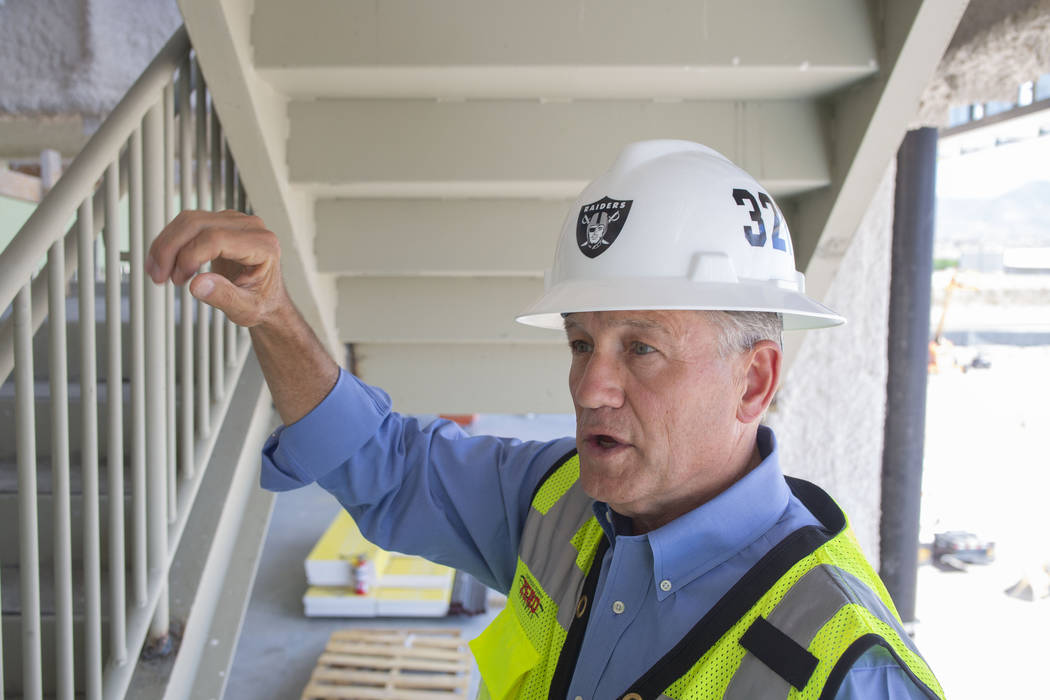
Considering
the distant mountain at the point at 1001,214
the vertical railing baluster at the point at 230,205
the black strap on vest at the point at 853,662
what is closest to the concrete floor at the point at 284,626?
the vertical railing baluster at the point at 230,205

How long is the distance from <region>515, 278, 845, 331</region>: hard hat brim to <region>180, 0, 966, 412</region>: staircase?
0.97 metres

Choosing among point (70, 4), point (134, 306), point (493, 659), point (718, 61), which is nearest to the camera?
point (493, 659)

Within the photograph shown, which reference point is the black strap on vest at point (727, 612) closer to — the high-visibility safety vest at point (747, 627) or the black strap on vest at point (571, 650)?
the high-visibility safety vest at point (747, 627)

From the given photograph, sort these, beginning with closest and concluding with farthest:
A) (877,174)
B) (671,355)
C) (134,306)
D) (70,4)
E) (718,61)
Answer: (671,355)
(134,306)
(718,61)
(877,174)
(70,4)

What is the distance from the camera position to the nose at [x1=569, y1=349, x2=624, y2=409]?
1.28 m

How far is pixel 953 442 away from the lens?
39.2 feet

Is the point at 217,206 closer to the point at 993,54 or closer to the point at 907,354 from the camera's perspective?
the point at 993,54

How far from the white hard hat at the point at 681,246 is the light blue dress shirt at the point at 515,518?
0.28 m

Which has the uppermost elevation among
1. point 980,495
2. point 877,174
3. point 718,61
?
point 718,61

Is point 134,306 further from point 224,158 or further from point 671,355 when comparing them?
point 671,355

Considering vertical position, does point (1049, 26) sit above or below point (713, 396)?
above

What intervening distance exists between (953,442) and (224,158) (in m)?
12.4

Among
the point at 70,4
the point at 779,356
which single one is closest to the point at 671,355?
the point at 779,356

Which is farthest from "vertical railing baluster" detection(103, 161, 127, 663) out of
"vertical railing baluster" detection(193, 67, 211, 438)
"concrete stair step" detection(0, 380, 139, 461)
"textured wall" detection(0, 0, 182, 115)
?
"textured wall" detection(0, 0, 182, 115)
